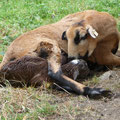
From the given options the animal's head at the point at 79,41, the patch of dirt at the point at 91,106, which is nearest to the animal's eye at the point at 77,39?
the animal's head at the point at 79,41

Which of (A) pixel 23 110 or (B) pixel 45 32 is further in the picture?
(B) pixel 45 32

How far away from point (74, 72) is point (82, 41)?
2.56ft

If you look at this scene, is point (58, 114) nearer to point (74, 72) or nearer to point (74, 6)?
point (74, 72)

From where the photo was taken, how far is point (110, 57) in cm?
664

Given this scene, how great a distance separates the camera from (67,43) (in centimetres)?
657

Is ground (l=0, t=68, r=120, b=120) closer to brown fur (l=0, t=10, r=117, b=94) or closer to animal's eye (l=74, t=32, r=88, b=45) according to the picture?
brown fur (l=0, t=10, r=117, b=94)

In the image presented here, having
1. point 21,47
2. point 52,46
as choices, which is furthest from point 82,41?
point 21,47

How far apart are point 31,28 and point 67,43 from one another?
2605mm

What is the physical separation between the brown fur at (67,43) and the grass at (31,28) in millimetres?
769

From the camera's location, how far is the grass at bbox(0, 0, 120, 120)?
4340 millimetres

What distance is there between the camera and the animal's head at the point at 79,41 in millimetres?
6285

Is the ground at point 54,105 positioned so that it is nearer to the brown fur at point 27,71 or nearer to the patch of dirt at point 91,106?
the patch of dirt at point 91,106

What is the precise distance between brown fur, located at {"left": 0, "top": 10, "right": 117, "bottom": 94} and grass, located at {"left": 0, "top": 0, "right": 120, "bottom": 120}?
0.77 metres

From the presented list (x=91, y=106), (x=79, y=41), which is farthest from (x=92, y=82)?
(x=91, y=106)
